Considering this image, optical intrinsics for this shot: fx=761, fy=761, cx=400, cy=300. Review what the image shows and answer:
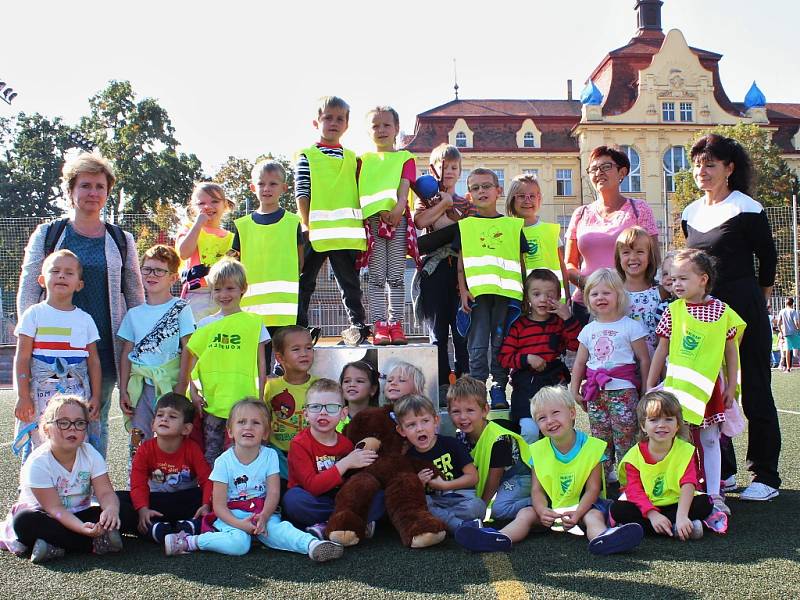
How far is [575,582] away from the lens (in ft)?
9.91

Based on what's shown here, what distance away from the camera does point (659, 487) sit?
3.85 meters

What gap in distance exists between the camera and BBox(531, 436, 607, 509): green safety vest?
12.8 ft

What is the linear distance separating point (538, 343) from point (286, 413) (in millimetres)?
1676

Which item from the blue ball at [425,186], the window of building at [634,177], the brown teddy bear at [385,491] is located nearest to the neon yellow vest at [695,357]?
the brown teddy bear at [385,491]

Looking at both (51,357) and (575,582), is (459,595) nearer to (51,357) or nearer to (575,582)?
(575,582)

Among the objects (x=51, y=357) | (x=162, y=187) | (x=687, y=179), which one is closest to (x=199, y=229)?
(x=51, y=357)

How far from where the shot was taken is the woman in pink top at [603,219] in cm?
507

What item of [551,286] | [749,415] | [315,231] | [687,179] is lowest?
[749,415]

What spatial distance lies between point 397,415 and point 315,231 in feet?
5.45

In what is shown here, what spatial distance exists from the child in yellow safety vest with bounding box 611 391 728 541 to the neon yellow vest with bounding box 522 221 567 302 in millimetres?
1713

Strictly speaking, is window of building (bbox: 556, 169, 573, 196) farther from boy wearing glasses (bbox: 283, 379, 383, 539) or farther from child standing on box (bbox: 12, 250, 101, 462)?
child standing on box (bbox: 12, 250, 101, 462)

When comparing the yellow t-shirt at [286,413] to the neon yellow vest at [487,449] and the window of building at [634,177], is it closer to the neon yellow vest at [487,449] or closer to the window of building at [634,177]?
the neon yellow vest at [487,449]

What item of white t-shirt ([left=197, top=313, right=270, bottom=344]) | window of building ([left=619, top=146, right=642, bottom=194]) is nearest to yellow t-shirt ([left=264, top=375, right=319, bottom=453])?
white t-shirt ([left=197, top=313, right=270, bottom=344])

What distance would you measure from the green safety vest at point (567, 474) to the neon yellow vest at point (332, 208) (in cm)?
201
